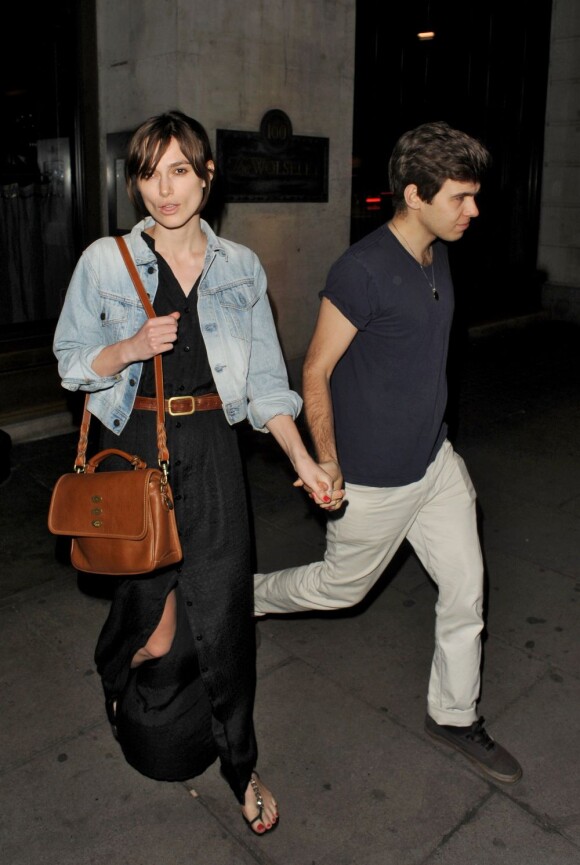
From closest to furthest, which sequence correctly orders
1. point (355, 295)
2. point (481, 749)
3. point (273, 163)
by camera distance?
point (355, 295) < point (481, 749) < point (273, 163)

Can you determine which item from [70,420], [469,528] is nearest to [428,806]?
[469,528]

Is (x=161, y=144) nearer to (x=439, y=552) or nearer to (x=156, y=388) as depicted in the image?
(x=156, y=388)

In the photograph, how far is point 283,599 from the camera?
3645 mm

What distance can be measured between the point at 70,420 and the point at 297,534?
286cm

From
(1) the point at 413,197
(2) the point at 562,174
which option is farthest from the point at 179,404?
(2) the point at 562,174

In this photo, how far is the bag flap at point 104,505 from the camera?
250cm

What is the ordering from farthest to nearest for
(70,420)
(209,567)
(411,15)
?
(411,15) < (70,420) < (209,567)

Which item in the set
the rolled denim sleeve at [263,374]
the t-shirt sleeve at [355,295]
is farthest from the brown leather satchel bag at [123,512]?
the t-shirt sleeve at [355,295]

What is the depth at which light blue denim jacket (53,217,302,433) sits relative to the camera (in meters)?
2.60

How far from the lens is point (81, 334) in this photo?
2.62m

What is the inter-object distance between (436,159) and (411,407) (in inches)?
35.0

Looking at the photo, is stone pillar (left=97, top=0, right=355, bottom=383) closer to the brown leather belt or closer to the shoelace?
the brown leather belt

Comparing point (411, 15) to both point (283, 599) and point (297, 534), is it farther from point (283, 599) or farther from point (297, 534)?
point (283, 599)

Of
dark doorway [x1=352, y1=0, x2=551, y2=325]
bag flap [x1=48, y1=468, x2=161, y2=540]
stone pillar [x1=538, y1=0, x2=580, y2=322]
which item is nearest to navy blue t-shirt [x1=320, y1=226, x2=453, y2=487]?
bag flap [x1=48, y1=468, x2=161, y2=540]
